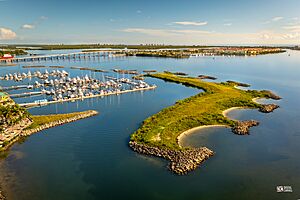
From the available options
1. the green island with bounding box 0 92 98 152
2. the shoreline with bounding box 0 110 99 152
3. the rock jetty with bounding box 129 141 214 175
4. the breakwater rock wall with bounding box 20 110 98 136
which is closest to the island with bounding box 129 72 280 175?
the rock jetty with bounding box 129 141 214 175

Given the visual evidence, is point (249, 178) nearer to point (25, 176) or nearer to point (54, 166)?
point (54, 166)

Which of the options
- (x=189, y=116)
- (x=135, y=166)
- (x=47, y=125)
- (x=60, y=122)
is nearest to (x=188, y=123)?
(x=189, y=116)

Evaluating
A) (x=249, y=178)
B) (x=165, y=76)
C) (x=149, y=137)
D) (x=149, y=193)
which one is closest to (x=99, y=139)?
(x=149, y=137)

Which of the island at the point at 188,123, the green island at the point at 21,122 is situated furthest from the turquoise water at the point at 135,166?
the green island at the point at 21,122

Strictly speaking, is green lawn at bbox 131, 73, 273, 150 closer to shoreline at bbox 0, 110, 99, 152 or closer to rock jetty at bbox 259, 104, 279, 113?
rock jetty at bbox 259, 104, 279, 113

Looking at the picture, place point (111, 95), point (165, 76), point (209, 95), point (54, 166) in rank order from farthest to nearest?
point (165, 76) < point (111, 95) < point (209, 95) < point (54, 166)

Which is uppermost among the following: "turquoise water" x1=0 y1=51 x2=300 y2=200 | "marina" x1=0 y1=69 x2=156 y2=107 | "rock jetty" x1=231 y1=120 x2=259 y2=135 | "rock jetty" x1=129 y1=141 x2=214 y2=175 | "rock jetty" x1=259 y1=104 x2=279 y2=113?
"marina" x1=0 y1=69 x2=156 y2=107

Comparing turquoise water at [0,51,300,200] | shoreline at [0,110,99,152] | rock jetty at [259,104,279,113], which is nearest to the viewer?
turquoise water at [0,51,300,200]
